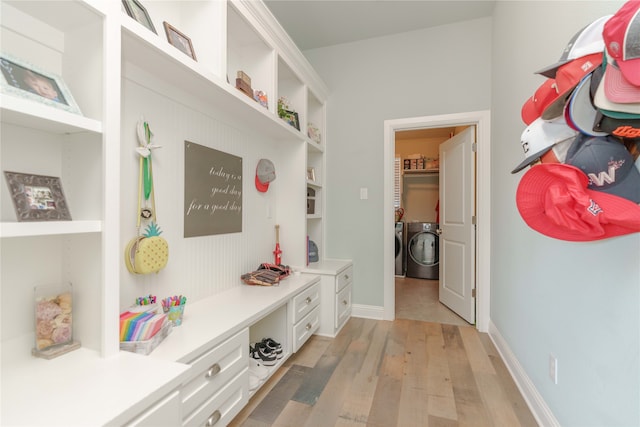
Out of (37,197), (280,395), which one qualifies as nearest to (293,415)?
(280,395)

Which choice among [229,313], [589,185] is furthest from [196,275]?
[589,185]

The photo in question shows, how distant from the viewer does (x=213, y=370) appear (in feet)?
4.00

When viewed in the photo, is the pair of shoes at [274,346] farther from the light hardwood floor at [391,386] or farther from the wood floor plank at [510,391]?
the wood floor plank at [510,391]

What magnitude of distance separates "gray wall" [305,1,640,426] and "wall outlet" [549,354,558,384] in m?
0.04

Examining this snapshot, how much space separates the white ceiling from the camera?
248 cm

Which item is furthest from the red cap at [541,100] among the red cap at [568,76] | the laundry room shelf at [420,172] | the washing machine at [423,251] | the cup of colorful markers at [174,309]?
the laundry room shelf at [420,172]

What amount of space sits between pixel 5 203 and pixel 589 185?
5.87 feet

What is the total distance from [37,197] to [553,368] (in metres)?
2.21

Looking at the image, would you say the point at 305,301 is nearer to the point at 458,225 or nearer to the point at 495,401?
the point at 495,401

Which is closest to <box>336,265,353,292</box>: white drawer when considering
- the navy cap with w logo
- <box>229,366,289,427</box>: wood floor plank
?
<box>229,366,289,427</box>: wood floor plank

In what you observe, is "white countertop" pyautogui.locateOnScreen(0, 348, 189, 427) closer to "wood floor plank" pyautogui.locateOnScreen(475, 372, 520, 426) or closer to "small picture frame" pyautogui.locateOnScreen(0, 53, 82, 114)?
"small picture frame" pyautogui.locateOnScreen(0, 53, 82, 114)

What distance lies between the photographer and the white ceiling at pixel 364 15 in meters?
2.48

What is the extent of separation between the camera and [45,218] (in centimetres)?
87

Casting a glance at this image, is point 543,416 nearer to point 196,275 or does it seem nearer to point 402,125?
point 196,275
